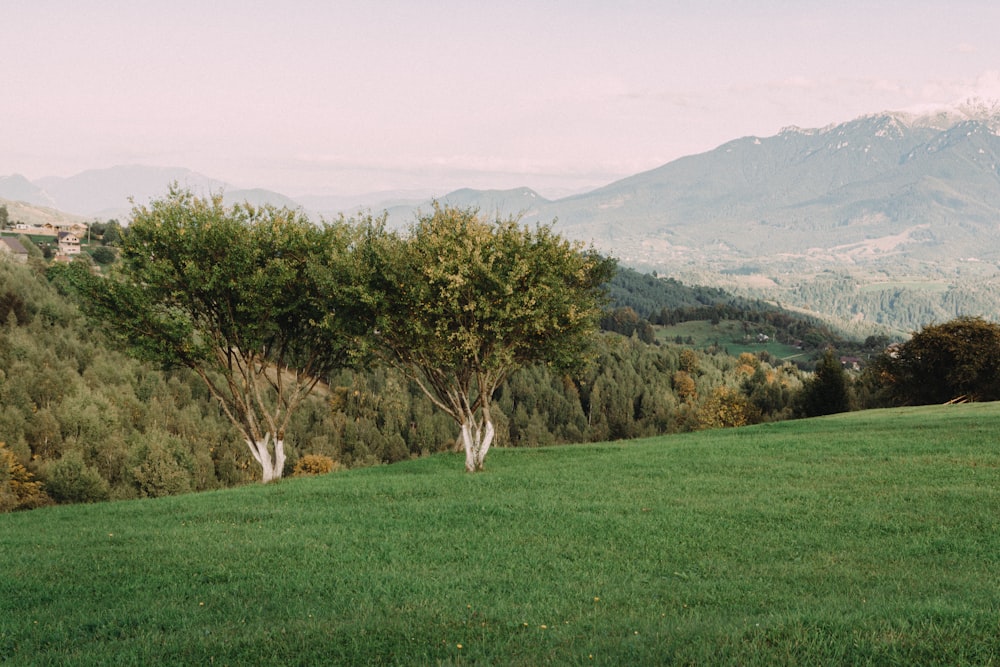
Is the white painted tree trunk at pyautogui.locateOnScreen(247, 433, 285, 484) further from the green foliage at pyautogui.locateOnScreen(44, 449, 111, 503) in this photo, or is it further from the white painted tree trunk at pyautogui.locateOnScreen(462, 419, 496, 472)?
the green foliage at pyautogui.locateOnScreen(44, 449, 111, 503)

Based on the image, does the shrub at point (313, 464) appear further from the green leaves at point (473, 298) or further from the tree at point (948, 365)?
the tree at point (948, 365)

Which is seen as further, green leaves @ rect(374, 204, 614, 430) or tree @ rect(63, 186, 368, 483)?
tree @ rect(63, 186, 368, 483)

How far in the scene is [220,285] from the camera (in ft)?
95.5

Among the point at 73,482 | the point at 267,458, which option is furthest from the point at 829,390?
the point at 73,482

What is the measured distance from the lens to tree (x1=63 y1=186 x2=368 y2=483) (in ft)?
93.3

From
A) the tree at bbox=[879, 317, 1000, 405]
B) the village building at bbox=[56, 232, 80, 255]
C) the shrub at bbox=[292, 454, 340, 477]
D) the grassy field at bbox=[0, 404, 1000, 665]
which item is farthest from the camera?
the village building at bbox=[56, 232, 80, 255]

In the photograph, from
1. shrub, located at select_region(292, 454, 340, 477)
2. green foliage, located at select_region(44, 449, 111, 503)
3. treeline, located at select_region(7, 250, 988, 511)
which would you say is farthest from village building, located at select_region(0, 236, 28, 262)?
green foliage, located at select_region(44, 449, 111, 503)

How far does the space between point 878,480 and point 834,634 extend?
1501cm

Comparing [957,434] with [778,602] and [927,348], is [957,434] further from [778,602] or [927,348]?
[927,348]

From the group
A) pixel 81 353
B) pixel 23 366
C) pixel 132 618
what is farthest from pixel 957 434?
Answer: pixel 81 353

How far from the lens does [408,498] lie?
22391mm

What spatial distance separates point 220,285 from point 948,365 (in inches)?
2510

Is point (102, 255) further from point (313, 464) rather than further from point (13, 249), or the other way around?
point (313, 464)

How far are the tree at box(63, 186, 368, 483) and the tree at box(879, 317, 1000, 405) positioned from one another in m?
56.7
